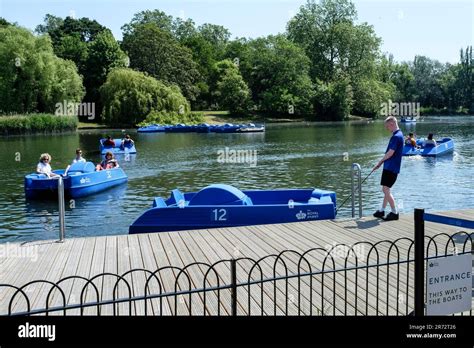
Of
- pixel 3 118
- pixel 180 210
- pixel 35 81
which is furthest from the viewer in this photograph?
pixel 35 81

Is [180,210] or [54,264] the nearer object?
[54,264]

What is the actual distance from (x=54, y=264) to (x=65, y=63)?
201 ft

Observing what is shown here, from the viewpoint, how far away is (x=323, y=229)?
10.0 m

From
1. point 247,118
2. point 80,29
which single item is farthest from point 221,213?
point 80,29

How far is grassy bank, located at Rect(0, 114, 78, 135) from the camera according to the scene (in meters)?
54.3

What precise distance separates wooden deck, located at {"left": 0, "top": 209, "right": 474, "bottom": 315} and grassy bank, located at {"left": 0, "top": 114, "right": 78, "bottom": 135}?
162 feet

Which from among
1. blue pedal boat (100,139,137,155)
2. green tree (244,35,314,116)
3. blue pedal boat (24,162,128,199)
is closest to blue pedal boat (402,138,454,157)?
blue pedal boat (100,139,137,155)

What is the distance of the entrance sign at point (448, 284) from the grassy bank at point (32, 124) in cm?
5564

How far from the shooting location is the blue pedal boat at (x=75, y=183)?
18484mm

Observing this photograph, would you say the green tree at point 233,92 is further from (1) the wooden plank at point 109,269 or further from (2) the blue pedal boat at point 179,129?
(1) the wooden plank at point 109,269
